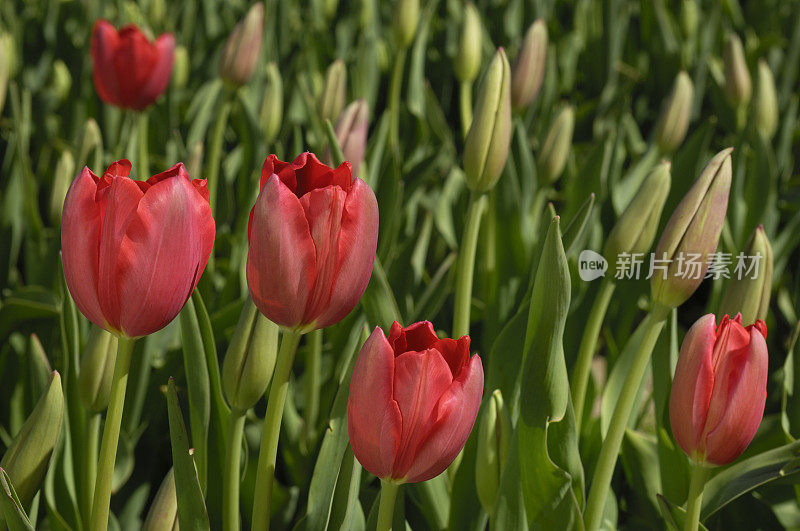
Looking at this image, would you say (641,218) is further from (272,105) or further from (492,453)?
(272,105)

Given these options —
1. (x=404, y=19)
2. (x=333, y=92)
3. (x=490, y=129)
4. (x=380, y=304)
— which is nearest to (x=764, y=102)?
(x=404, y=19)

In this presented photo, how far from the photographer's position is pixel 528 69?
131cm

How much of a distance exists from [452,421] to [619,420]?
247 millimetres

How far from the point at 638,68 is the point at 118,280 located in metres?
2.03

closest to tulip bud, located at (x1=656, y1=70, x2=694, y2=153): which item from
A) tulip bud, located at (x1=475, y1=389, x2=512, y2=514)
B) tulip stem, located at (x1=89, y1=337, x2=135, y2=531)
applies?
tulip bud, located at (x1=475, y1=389, x2=512, y2=514)

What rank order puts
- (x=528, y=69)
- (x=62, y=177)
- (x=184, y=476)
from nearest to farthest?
(x=184, y=476)
(x=62, y=177)
(x=528, y=69)

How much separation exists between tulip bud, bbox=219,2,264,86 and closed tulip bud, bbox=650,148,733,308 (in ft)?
2.73

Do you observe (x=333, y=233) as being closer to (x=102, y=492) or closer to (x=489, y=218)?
(x=102, y=492)

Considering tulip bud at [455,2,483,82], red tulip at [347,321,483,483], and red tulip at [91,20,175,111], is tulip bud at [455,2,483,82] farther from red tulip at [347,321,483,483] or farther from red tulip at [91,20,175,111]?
→ red tulip at [347,321,483,483]

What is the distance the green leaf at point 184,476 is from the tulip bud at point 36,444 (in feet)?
0.25

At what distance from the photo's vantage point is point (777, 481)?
880 mm

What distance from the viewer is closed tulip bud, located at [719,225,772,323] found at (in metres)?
0.80

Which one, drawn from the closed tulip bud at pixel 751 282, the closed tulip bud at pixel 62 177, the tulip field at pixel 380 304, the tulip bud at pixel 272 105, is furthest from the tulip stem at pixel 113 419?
the tulip bud at pixel 272 105

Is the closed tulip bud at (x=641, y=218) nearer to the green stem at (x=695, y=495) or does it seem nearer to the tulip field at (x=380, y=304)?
the tulip field at (x=380, y=304)
